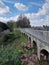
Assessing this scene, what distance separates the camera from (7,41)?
37.9 metres

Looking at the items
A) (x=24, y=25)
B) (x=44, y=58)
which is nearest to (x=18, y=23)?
(x=24, y=25)

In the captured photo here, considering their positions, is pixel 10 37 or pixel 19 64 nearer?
pixel 19 64

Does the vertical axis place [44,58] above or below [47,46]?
below

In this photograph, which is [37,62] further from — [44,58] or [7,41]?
[7,41]

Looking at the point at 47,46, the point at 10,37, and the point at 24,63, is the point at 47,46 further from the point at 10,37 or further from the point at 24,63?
the point at 10,37

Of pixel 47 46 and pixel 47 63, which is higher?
pixel 47 46

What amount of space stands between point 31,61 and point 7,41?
62.3 ft

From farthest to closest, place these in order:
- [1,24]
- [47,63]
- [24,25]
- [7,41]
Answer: [24,25] → [1,24] → [7,41] → [47,63]

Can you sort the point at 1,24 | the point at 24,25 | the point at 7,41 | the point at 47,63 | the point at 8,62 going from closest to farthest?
the point at 8,62
the point at 47,63
the point at 7,41
the point at 1,24
the point at 24,25

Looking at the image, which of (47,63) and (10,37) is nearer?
(47,63)

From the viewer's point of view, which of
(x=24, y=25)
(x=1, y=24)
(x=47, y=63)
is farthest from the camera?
(x=24, y=25)

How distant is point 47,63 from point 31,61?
1682 mm

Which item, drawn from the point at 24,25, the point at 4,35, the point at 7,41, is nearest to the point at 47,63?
the point at 7,41

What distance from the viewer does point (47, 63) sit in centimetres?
1966
